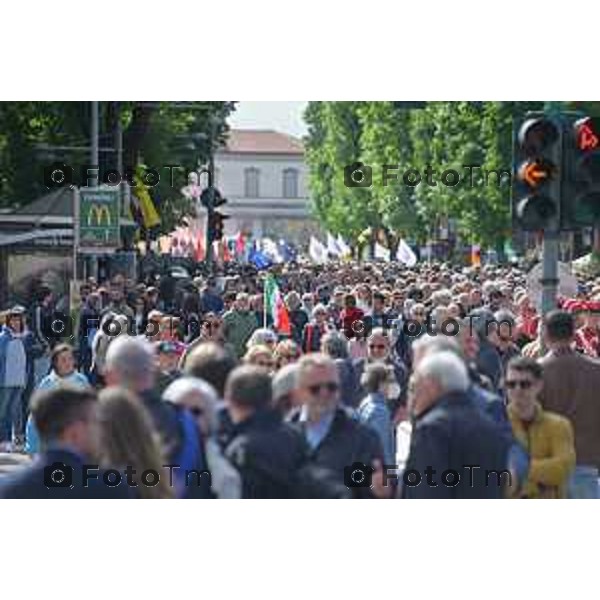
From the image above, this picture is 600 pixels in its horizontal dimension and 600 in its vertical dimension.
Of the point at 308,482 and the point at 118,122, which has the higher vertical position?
the point at 118,122

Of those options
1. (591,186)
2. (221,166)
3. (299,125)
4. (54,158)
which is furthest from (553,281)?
(221,166)

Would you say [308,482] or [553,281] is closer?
[308,482]

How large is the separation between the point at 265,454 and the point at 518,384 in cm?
166

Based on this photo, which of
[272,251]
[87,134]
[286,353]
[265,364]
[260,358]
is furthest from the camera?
[272,251]

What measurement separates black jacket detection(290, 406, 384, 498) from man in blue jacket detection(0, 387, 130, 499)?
966mm

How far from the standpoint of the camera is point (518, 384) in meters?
A: 12.2

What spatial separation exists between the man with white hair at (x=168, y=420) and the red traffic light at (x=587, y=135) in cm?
296

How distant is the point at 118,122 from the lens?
1611 centimetres

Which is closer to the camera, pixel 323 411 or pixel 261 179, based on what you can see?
pixel 323 411

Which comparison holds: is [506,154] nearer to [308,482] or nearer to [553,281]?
[553,281]

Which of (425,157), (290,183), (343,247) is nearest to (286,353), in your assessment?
(425,157)

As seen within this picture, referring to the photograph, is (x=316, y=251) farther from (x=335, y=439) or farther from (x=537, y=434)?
(x=335, y=439)
